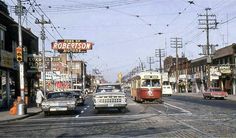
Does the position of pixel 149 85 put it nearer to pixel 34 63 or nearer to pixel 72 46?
pixel 34 63

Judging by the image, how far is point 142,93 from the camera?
4366cm

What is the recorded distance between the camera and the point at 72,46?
77812 mm

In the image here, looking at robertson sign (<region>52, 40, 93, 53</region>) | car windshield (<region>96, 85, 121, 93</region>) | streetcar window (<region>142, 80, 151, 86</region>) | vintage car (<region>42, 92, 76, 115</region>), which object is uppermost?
robertson sign (<region>52, 40, 93, 53</region>)

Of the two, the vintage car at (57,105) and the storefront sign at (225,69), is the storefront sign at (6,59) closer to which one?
the vintage car at (57,105)

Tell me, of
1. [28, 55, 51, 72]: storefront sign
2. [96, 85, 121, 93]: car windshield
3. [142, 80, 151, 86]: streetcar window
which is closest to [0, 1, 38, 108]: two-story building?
[28, 55, 51, 72]: storefront sign

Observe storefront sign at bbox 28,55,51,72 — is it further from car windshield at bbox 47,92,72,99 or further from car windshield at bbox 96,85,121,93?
car windshield at bbox 96,85,121,93

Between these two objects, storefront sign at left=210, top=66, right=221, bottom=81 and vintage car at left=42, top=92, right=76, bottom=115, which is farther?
storefront sign at left=210, top=66, right=221, bottom=81

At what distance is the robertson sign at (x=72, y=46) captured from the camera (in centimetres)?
7738

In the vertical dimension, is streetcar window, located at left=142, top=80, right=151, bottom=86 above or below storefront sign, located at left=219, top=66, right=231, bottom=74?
below

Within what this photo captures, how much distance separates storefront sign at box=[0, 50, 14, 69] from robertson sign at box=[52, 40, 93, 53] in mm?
36254

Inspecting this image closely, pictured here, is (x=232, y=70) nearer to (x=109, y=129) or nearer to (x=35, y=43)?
(x=35, y=43)

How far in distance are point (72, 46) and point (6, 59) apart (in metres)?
39.4

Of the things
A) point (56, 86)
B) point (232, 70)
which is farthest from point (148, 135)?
point (56, 86)

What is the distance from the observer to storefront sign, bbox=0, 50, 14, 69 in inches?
1465
